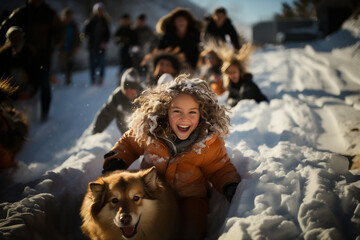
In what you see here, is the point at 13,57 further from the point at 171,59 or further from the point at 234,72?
the point at 234,72

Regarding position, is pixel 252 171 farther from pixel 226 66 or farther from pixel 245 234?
pixel 226 66

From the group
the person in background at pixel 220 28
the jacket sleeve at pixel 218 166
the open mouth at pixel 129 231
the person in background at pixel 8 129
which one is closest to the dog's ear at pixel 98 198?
the open mouth at pixel 129 231

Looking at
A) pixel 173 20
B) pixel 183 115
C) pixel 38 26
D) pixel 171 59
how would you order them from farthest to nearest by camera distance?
pixel 173 20
pixel 171 59
pixel 38 26
pixel 183 115

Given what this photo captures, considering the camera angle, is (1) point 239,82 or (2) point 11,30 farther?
(1) point 239,82

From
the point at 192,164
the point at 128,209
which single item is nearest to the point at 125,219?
the point at 128,209

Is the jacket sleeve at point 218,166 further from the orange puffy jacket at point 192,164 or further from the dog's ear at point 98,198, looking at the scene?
the dog's ear at point 98,198

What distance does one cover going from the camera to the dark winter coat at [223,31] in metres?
6.12

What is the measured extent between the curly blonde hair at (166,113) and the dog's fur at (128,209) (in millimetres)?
505

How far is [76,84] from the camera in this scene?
874cm

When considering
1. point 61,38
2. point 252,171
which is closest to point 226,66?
point 252,171

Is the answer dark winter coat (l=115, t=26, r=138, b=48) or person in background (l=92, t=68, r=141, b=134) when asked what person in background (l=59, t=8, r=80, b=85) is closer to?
dark winter coat (l=115, t=26, r=138, b=48)

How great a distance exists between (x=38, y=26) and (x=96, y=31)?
358cm

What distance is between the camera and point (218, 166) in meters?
2.17

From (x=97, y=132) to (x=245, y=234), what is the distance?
2827 millimetres
